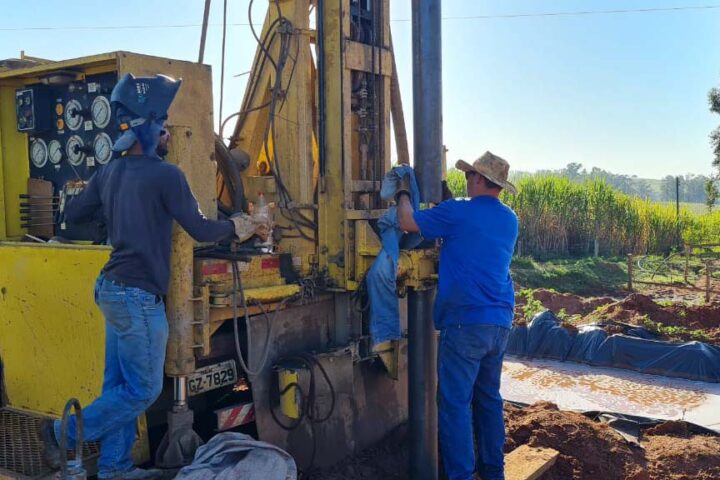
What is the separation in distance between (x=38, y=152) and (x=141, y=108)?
1709 mm

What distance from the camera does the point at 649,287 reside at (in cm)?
1506

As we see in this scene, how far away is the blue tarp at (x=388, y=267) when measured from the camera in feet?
13.6

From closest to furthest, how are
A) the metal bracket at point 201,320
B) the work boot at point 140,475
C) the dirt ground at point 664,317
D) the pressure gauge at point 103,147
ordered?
the work boot at point 140,475 → the metal bracket at point 201,320 → the pressure gauge at point 103,147 → the dirt ground at point 664,317

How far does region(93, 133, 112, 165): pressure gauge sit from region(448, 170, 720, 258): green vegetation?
1674 cm

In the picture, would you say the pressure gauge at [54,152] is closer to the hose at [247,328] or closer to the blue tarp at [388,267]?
the hose at [247,328]

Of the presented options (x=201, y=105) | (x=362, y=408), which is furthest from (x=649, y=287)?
(x=201, y=105)

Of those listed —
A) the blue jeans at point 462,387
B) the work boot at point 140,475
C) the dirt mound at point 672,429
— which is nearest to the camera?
the work boot at point 140,475

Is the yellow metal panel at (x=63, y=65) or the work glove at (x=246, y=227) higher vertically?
the yellow metal panel at (x=63, y=65)

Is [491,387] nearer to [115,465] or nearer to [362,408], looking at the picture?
[362,408]

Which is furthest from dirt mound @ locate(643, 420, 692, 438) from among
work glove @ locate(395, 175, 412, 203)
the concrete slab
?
work glove @ locate(395, 175, 412, 203)

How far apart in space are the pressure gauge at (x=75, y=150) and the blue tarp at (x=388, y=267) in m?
1.93

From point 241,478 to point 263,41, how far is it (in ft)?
9.35

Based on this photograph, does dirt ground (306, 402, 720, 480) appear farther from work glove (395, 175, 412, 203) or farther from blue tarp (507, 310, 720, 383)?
blue tarp (507, 310, 720, 383)

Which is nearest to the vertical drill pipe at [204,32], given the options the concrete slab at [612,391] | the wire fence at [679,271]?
the concrete slab at [612,391]
